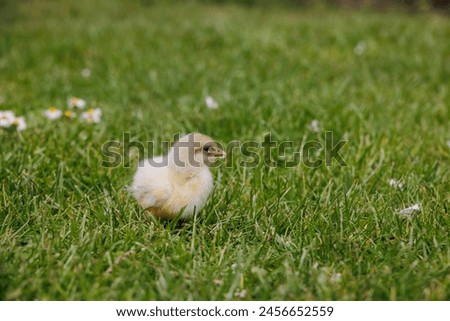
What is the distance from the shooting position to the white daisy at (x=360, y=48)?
705cm

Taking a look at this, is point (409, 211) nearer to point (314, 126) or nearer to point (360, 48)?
point (314, 126)

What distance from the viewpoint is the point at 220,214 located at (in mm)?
3203

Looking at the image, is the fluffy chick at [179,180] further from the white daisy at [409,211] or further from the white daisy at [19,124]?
the white daisy at [19,124]

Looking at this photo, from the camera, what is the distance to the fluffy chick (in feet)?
9.87

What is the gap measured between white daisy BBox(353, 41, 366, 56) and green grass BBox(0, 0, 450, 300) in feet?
0.21

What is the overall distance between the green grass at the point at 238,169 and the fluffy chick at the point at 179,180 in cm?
11

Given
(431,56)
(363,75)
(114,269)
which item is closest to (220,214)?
(114,269)

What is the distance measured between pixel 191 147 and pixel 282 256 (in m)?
0.77

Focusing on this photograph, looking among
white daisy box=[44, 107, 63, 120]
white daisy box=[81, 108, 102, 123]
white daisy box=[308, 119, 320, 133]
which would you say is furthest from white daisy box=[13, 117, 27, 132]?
white daisy box=[308, 119, 320, 133]

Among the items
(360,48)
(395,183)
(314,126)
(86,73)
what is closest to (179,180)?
(395,183)

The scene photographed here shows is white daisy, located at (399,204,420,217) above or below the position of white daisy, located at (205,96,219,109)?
below

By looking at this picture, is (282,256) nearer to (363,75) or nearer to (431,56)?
(363,75)

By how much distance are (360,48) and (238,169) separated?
3889mm

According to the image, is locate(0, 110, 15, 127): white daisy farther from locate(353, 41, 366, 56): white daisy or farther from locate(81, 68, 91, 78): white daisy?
locate(353, 41, 366, 56): white daisy
